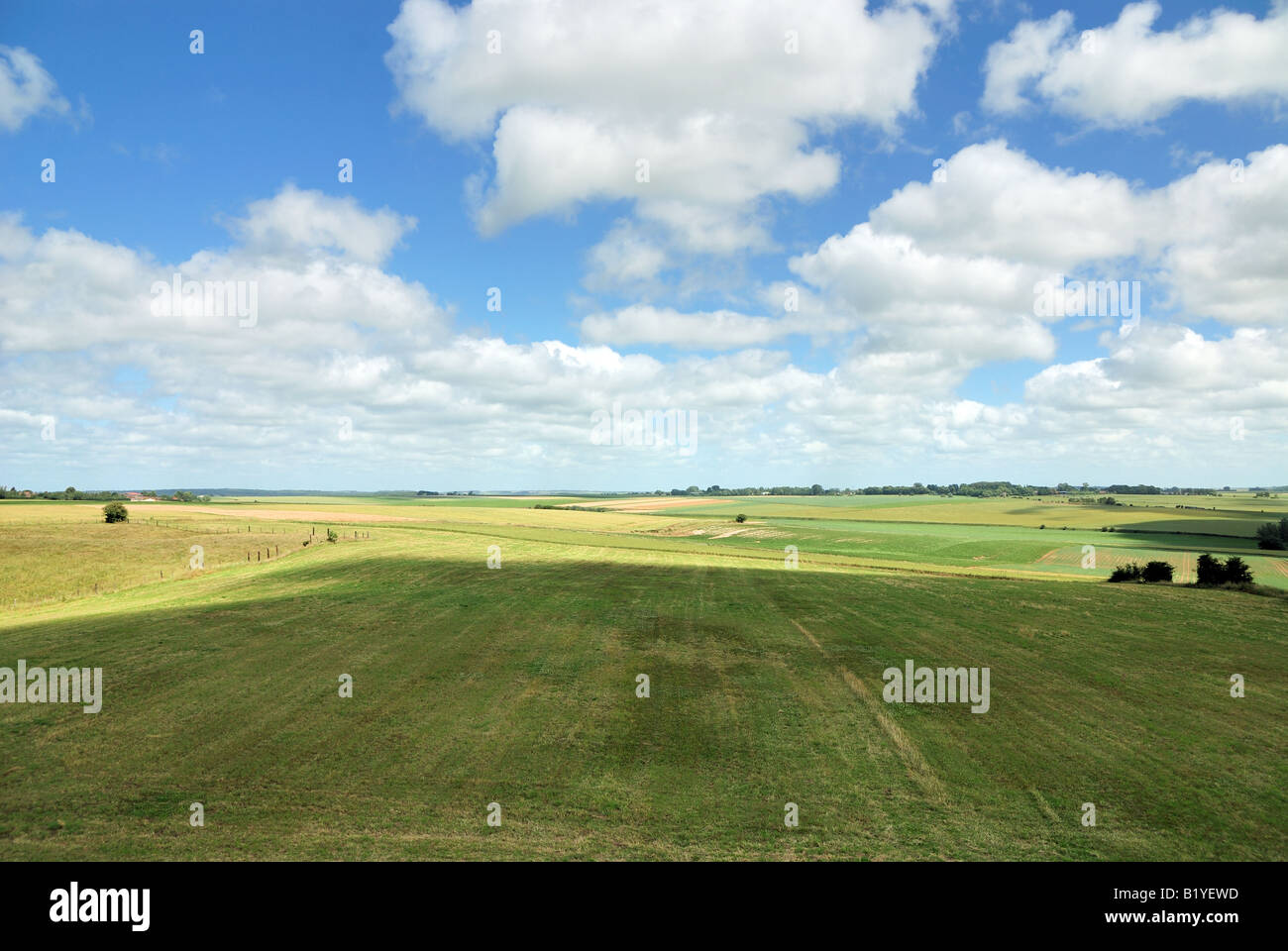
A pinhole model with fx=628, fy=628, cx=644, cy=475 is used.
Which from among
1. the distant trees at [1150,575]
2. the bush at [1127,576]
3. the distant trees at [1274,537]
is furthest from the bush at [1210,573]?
the distant trees at [1274,537]

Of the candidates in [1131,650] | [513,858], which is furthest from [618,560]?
[513,858]

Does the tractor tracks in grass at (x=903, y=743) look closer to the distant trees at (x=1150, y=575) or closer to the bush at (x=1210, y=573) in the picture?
the bush at (x=1210, y=573)

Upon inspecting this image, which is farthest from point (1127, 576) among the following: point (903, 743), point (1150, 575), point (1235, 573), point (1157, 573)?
point (903, 743)

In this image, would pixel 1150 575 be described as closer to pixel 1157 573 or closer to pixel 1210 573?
pixel 1157 573
